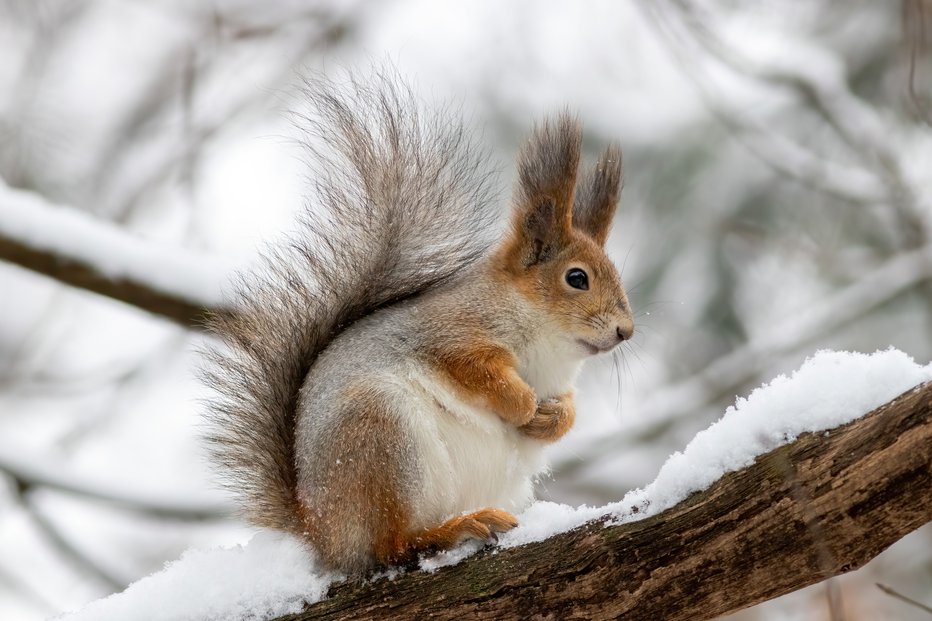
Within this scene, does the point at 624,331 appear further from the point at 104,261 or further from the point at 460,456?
the point at 104,261

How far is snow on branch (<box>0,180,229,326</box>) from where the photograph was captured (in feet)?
8.10

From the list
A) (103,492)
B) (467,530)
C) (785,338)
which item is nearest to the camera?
(467,530)

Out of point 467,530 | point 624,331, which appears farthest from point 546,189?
point 467,530

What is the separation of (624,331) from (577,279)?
0.51 feet

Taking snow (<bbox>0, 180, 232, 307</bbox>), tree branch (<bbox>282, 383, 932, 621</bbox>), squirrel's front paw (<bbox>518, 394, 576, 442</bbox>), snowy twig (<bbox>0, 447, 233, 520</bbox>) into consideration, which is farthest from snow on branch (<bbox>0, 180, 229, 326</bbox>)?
tree branch (<bbox>282, 383, 932, 621</bbox>)

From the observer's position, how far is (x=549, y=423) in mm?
1963

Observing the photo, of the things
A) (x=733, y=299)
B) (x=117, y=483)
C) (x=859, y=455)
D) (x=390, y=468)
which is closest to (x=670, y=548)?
(x=859, y=455)

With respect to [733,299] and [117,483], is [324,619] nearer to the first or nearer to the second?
[117,483]

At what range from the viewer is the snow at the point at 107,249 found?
2477 millimetres

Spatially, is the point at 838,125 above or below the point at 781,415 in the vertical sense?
above

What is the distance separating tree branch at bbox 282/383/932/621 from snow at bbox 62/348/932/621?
0.02m

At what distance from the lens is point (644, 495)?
5.08ft

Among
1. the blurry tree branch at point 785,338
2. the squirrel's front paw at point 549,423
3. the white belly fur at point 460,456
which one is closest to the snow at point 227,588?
the white belly fur at point 460,456

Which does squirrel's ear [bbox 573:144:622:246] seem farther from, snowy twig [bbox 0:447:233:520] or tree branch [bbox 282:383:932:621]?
snowy twig [bbox 0:447:233:520]
